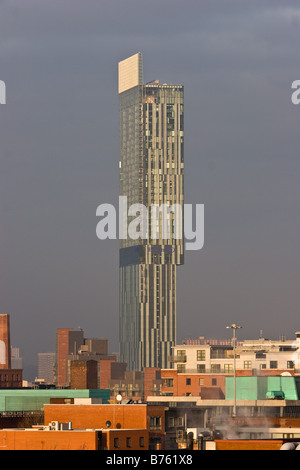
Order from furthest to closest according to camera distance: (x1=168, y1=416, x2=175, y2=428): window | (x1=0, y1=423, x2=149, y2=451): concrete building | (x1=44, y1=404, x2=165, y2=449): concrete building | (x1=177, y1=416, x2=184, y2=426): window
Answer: (x1=177, y1=416, x2=184, y2=426): window
(x1=168, y1=416, x2=175, y2=428): window
(x1=44, y1=404, x2=165, y2=449): concrete building
(x1=0, y1=423, x2=149, y2=451): concrete building

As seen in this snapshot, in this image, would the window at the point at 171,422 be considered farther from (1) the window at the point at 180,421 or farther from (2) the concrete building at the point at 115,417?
(2) the concrete building at the point at 115,417

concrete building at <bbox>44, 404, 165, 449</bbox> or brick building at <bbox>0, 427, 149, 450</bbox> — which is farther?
concrete building at <bbox>44, 404, 165, 449</bbox>

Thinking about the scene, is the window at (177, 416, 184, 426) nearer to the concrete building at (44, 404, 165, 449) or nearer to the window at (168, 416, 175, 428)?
the window at (168, 416, 175, 428)

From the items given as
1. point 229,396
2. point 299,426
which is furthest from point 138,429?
point 229,396

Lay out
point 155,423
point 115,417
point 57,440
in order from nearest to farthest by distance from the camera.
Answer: point 57,440 → point 115,417 → point 155,423

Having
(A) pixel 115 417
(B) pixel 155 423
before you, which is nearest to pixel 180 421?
(B) pixel 155 423

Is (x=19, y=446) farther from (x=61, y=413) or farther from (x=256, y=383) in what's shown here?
(x=256, y=383)

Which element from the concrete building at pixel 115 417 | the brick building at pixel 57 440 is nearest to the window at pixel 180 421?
the concrete building at pixel 115 417

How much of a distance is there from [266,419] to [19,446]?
49581 mm

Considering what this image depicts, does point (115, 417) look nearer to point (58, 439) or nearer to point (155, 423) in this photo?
point (155, 423)

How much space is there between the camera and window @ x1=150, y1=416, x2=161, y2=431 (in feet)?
412

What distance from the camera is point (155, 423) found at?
126188mm

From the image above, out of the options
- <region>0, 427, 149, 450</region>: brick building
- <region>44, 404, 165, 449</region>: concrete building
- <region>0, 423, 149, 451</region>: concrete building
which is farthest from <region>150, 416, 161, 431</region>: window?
<region>0, 427, 149, 450</region>: brick building
